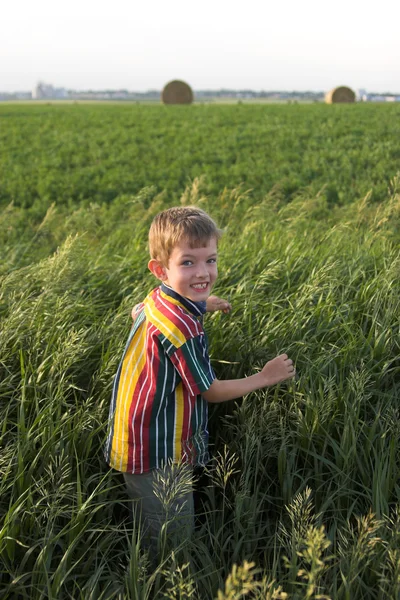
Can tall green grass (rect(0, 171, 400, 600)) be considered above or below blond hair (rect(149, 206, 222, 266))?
below

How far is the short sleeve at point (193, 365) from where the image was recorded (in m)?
2.17

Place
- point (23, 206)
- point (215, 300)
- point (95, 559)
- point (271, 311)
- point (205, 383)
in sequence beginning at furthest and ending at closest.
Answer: point (23, 206) < point (271, 311) < point (215, 300) < point (205, 383) < point (95, 559)

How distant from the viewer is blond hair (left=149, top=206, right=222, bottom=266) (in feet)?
7.36

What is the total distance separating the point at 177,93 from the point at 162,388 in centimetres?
3391

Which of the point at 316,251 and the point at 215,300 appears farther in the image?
the point at 316,251

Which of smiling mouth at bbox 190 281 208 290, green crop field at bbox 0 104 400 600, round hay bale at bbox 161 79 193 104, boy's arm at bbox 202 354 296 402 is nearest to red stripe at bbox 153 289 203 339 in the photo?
smiling mouth at bbox 190 281 208 290

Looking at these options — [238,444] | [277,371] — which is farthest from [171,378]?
[238,444]

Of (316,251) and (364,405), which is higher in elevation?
(316,251)

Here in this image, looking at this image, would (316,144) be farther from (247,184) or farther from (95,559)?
(95,559)

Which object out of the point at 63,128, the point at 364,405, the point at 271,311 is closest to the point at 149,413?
the point at 364,405

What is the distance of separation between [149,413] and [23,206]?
795 cm

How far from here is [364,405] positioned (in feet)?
9.00

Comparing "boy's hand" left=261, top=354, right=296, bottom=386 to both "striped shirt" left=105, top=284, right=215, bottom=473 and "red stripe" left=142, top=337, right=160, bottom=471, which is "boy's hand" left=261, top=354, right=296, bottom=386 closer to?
"striped shirt" left=105, top=284, right=215, bottom=473

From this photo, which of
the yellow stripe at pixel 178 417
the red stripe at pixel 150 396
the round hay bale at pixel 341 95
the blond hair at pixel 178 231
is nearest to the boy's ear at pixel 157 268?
the blond hair at pixel 178 231
